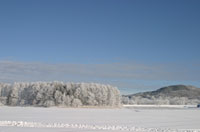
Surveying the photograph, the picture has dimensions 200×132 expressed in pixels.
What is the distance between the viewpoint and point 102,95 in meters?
82.2

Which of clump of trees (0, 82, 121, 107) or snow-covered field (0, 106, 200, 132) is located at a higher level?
clump of trees (0, 82, 121, 107)

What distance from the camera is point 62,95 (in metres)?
80.5

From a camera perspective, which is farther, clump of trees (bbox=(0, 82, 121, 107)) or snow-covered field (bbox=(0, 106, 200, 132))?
clump of trees (bbox=(0, 82, 121, 107))

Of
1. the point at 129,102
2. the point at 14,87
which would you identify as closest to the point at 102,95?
the point at 14,87

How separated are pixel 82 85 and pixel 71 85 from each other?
10.1 feet

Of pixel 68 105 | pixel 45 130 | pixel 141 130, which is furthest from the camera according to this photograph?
pixel 68 105

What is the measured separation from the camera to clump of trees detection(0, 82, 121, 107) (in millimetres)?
80250

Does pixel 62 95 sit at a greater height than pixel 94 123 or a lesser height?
greater

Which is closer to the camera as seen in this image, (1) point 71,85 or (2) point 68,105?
(2) point 68,105

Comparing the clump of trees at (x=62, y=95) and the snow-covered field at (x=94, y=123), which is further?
the clump of trees at (x=62, y=95)

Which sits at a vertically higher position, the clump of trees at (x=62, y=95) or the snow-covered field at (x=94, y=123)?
the clump of trees at (x=62, y=95)

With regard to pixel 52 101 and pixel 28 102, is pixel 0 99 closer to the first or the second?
pixel 28 102

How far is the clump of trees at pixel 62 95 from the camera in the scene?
263 ft

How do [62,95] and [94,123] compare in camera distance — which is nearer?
[94,123]
